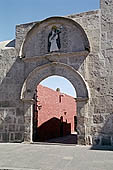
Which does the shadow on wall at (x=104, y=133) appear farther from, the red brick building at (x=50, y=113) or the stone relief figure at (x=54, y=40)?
the red brick building at (x=50, y=113)

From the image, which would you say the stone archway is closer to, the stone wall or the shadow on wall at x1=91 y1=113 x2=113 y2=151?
the stone wall

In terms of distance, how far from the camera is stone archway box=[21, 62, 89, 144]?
25.6 feet

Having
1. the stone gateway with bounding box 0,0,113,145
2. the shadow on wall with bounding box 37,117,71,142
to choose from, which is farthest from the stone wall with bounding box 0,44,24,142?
the shadow on wall with bounding box 37,117,71,142

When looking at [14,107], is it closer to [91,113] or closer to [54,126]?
[91,113]

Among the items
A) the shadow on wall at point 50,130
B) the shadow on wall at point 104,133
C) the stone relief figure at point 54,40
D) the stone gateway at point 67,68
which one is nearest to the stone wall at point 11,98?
the stone gateway at point 67,68

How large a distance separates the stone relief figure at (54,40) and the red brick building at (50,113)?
3.23m

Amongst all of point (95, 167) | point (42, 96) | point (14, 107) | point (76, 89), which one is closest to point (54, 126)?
point (42, 96)

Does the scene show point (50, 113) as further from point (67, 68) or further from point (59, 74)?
point (67, 68)

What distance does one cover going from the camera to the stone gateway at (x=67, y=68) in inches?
305

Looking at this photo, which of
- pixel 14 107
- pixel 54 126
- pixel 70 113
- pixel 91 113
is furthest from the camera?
pixel 70 113

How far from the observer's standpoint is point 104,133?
7512 mm

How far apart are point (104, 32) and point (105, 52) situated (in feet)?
2.62

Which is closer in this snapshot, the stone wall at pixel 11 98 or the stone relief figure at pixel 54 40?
the stone relief figure at pixel 54 40

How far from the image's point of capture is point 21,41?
943 cm
